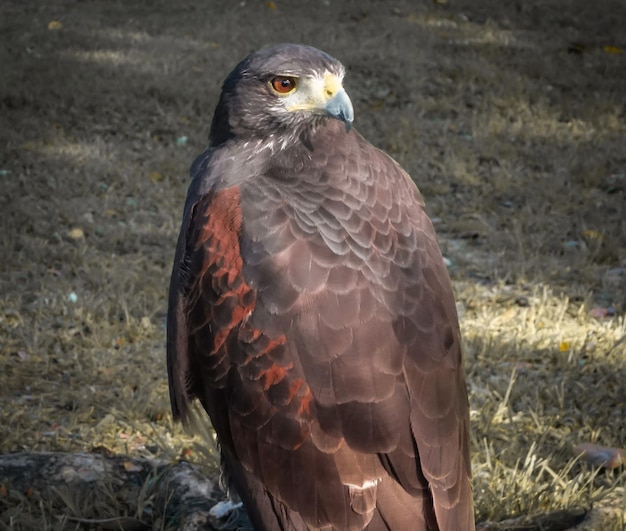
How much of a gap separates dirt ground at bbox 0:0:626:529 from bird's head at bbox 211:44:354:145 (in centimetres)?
144

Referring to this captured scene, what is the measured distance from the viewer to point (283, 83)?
7.98 ft

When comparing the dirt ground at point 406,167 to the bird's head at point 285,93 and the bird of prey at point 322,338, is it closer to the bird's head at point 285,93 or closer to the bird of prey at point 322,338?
the bird of prey at point 322,338

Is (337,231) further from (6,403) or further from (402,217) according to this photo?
(6,403)

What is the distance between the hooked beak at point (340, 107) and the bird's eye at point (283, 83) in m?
0.12

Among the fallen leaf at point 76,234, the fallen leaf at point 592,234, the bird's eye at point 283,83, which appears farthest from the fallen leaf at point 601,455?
the fallen leaf at point 76,234

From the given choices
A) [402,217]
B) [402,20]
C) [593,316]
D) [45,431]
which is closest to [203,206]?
[402,217]

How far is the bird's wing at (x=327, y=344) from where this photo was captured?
2.13 meters

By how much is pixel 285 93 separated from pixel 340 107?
18 cm

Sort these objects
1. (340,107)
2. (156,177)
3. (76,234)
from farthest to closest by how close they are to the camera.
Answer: (156,177)
(76,234)
(340,107)

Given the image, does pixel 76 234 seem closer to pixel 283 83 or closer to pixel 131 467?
pixel 131 467

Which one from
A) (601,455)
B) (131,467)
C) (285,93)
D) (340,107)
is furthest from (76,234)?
(601,455)

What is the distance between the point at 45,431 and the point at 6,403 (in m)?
0.29

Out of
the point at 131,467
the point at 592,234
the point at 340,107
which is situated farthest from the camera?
the point at 592,234

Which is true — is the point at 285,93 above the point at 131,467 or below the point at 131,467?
above
